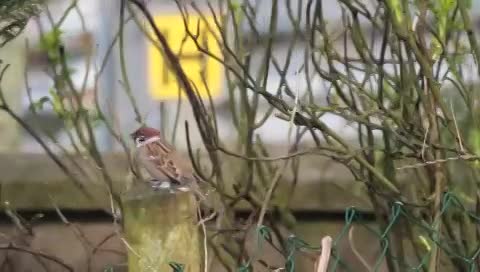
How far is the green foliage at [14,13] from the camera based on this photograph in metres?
1.38

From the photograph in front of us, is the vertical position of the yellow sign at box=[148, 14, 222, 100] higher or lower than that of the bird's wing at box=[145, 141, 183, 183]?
higher

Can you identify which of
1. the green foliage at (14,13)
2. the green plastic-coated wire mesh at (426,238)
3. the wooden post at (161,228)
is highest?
the green foliage at (14,13)

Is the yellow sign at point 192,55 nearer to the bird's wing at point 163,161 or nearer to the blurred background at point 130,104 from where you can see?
the blurred background at point 130,104

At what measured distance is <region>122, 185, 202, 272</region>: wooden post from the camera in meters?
1.38

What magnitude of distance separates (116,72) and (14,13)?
59 cm

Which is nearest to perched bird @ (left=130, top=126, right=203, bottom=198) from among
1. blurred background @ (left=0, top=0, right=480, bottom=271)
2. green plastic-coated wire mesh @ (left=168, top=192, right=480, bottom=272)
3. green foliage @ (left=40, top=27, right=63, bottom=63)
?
green plastic-coated wire mesh @ (left=168, top=192, right=480, bottom=272)

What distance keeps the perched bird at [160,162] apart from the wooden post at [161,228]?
0.04 meters

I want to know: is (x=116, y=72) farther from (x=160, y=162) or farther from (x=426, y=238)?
(x=426, y=238)

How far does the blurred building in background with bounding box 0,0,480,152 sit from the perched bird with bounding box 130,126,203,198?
0.43 meters

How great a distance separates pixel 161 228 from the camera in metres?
1.38

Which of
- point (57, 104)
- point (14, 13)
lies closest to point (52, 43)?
point (57, 104)

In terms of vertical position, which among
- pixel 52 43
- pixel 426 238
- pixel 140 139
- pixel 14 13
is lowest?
pixel 426 238

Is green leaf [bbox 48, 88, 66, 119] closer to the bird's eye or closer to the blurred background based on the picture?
the blurred background

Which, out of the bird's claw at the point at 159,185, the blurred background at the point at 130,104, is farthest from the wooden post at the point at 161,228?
the blurred background at the point at 130,104
